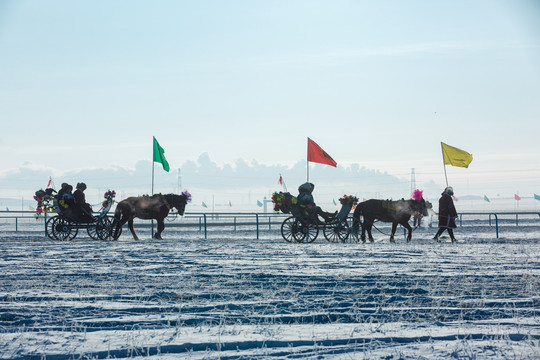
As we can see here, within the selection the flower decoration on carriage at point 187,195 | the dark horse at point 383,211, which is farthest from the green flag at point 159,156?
the dark horse at point 383,211

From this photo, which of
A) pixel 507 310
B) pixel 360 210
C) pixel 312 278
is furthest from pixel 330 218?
pixel 507 310

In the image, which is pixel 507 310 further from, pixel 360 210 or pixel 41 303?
pixel 360 210

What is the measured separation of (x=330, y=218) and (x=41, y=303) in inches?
501

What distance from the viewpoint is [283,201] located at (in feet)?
60.8

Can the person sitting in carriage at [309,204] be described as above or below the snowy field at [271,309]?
above

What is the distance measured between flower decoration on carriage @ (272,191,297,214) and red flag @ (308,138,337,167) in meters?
4.12

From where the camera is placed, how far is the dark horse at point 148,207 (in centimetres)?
1942

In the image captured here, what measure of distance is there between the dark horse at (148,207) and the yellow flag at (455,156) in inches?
375

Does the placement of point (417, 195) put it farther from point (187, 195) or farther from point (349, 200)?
point (187, 195)

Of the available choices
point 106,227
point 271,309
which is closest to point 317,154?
point 106,227

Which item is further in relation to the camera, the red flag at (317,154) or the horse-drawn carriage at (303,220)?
the red flag at (317,154)

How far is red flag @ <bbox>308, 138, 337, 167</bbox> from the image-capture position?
73.6 ft

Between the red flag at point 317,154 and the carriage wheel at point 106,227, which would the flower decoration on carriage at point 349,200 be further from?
the carriage wheel at point 106,227

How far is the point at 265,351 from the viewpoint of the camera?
180 inches
